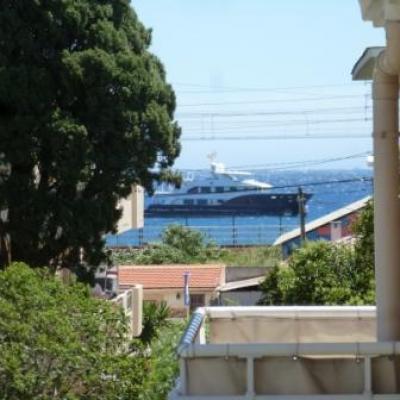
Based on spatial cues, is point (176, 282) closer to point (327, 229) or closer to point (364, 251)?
point (327, 229)

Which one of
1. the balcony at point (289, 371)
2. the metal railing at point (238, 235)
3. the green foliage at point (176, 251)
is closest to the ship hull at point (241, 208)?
the metal railing at point (238, 235)

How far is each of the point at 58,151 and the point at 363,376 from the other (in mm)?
14332

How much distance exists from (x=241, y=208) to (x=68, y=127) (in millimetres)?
118209

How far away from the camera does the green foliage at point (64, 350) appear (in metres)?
13.6

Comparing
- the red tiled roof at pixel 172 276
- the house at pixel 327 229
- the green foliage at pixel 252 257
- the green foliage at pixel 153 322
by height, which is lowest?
the green foliage at pixel 153 322

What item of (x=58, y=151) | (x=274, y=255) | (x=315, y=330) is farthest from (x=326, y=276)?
(x=274, y=255)

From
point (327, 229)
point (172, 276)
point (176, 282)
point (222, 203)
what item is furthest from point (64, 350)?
point (222, 203)

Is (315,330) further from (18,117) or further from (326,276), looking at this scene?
(18,117)

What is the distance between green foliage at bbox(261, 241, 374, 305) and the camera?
18406 mm

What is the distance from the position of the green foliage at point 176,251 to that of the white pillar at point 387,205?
47.7 metres

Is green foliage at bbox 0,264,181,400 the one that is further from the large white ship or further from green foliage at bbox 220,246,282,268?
the large white ship

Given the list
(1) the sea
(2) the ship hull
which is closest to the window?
(1) the sea

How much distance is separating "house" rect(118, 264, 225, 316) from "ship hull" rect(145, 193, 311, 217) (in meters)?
88.9

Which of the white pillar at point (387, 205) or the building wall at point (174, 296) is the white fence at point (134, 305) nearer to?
the building wall at point (174, 296)
